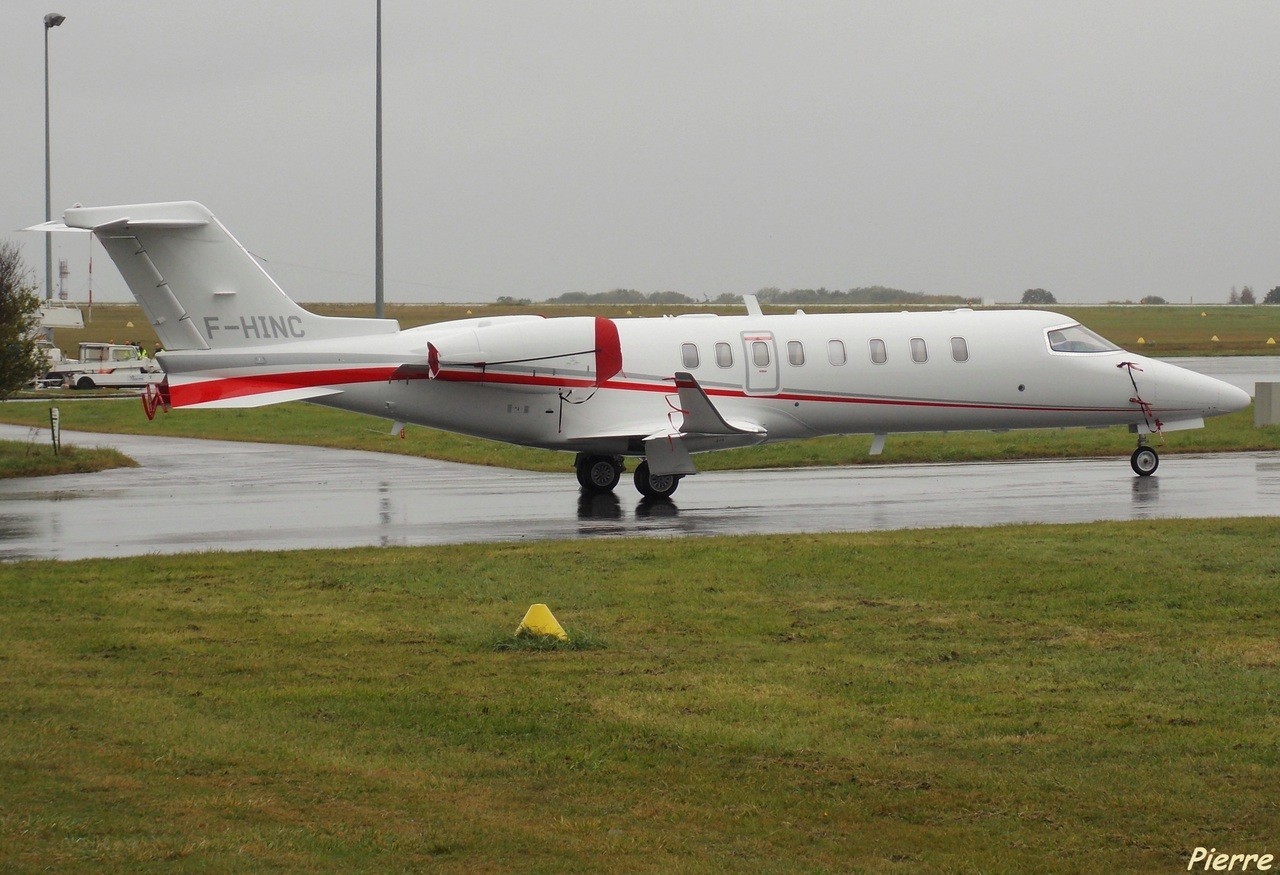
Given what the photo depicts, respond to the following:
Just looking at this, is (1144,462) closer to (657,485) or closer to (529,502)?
(657,485)

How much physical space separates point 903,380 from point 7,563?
13371 mm

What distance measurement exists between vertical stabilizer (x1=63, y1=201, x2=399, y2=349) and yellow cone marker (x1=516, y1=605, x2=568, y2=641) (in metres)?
11.4

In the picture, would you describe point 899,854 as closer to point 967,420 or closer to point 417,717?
point 417,717

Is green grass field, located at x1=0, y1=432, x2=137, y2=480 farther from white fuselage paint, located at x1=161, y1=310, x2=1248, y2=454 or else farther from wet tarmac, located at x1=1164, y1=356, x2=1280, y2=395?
wet tarmac, located at x1=1164, y1=356, x2=1280, y2=395

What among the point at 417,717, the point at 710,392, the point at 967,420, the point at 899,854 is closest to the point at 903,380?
the point at 967,420

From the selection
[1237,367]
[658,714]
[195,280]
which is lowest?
[658,714]

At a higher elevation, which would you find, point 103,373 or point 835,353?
point 835,353

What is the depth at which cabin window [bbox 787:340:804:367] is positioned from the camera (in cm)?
2239

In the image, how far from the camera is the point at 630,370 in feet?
72.1

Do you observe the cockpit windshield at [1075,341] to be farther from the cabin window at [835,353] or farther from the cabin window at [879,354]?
the cabin window at [835,353]

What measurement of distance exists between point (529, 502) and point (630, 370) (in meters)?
2.55

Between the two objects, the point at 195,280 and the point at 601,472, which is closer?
the point at 195,280

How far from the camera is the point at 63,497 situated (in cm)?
2323

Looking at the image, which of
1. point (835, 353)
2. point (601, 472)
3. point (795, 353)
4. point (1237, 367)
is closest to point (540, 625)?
point (601, 472)
